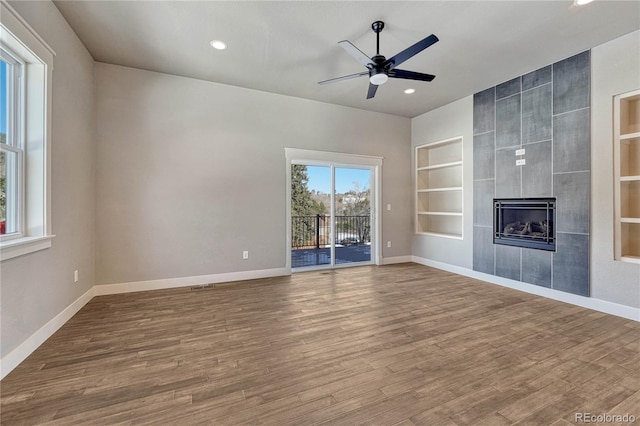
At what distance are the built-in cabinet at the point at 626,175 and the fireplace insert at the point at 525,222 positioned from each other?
0.62 metres

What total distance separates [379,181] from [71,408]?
17.1 feet

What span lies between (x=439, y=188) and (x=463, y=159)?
801 mm

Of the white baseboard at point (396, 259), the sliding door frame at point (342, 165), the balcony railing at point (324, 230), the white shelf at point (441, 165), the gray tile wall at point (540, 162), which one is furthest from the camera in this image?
the white baseboard at point (396, 259)

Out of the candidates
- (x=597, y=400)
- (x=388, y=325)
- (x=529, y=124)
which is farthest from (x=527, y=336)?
(x=529, y=124)

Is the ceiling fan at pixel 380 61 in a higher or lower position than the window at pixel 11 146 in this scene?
higher

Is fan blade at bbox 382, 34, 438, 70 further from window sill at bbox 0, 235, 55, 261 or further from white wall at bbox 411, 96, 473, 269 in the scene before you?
window sill at bbox 0, 235, 55, 261

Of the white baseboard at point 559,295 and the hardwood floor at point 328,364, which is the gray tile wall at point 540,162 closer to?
the white baseboard at point 559,295

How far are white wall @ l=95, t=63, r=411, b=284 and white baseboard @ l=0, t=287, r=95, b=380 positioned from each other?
0.75 meters

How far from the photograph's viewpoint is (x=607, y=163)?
124 inches

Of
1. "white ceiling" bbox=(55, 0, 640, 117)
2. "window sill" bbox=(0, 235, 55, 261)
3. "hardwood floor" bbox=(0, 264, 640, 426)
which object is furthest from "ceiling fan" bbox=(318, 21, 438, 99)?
"window sill" bbox=(0, 235, 55, 261)

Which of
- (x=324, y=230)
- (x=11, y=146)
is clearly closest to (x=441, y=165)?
(x=324, y=230)

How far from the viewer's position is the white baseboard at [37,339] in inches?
76.2

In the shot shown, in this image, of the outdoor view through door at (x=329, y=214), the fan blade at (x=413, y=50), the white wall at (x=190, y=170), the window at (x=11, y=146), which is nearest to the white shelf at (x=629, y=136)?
the fan blade at (x=413, y=50)

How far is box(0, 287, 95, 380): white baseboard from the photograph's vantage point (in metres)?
1.94
